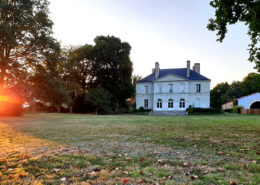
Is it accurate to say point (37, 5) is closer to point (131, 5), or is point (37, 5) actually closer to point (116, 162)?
point (131, 5)

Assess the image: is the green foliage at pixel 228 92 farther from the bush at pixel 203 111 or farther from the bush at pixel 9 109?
the bush at pixel 9 109

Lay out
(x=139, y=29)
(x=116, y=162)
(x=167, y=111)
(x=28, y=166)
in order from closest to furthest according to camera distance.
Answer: (x=28, y=166), (x=116, y=162), (x=139, y=29), (x=167, y=111)

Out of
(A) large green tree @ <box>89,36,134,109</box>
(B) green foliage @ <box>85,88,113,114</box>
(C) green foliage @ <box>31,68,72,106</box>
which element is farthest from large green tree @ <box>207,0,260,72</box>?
(A) large green tree @ <box>89,36,134,109</box>

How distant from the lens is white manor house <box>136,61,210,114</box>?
35.8 m

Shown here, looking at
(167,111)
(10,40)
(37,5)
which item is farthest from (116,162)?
(167,111)

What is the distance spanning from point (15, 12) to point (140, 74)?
40.3 meters

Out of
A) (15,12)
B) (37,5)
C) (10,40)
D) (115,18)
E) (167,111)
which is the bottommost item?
(167,111)

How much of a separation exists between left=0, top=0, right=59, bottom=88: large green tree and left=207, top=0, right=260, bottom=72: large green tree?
18618 millimetres

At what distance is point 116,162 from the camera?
3.69m

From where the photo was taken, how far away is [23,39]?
20484mm

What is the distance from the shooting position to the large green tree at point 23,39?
62.4 feet

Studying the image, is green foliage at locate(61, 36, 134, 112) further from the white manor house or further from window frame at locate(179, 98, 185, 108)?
window frame at locate(179, 98, 185, 108)

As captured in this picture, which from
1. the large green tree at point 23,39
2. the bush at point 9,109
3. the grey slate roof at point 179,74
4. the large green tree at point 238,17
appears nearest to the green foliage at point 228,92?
the grey slate roof at point 179,74

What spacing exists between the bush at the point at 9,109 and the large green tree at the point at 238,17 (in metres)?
21.9
